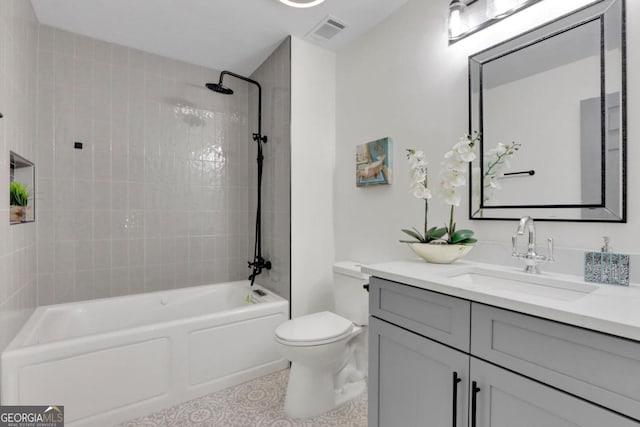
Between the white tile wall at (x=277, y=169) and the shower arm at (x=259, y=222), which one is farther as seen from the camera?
the shower arm at (x=259, y=222)

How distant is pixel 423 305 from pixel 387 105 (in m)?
1.39

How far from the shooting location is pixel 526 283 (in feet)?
3.88

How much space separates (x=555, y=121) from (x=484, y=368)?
102cm

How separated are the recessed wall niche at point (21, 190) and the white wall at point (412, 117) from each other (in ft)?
6.35

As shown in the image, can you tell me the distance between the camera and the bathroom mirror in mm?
1108

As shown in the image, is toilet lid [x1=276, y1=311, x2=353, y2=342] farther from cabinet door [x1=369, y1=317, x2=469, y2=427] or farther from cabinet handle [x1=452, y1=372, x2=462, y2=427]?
cabinet handle [x1=452, y1=372, x2=462, y2=427]

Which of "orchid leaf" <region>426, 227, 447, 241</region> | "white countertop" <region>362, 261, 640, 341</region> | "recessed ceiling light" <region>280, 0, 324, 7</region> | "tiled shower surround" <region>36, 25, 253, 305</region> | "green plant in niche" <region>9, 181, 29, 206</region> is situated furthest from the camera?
"tiled shower surround" <region>36, 25, 253, 305</region>

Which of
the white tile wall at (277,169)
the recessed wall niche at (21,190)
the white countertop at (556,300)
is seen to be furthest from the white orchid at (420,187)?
the recessed wall niche at (21,190)

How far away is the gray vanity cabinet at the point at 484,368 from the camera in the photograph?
698 millimetres

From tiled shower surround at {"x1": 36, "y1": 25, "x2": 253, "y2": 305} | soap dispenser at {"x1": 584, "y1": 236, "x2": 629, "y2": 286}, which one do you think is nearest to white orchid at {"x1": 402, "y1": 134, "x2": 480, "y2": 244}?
soap dispenser at {"x1": 584, "y1": 236, "x2": 629, "y2": 286}

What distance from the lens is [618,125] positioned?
109 centimetres

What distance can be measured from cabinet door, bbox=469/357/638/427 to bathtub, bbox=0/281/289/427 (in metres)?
1.54

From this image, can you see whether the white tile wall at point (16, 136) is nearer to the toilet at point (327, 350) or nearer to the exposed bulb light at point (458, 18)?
the toilet at point (327, 350)

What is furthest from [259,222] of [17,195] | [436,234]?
[436,234]
